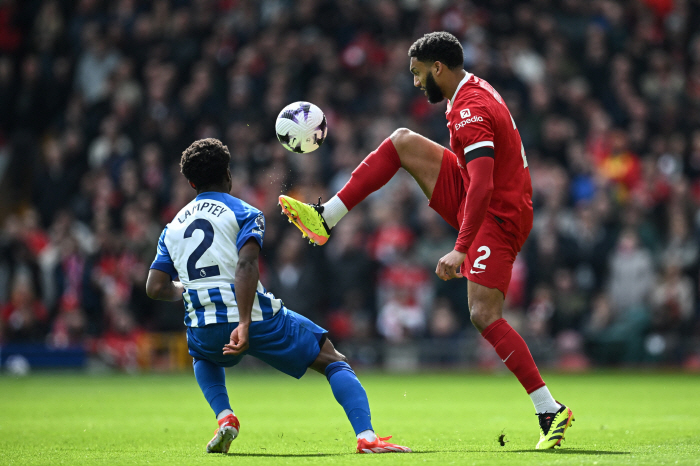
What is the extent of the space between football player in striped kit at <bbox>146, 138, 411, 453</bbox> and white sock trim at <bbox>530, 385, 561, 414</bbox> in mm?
942

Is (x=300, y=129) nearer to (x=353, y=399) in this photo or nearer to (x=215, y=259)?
(x=215, y=259)

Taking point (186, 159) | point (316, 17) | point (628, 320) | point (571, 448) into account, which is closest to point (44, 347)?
point (316, 17)

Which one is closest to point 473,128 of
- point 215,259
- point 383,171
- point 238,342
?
point 383,171

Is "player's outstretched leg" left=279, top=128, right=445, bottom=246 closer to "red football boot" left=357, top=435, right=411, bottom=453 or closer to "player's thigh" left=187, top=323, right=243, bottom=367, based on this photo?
"player's thigh" left=187, top=323, right=243, bottom=367

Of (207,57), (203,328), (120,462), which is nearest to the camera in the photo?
(120,462)

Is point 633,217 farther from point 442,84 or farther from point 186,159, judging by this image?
point 186,159

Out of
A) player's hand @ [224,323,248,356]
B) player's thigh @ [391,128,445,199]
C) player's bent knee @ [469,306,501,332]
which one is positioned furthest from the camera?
player's thigh @ [391,128,445,199]

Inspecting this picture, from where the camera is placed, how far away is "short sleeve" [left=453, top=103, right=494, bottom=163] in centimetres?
542

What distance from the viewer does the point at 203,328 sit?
17.3 feet

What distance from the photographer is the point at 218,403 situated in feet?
17.9

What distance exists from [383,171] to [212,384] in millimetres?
1702

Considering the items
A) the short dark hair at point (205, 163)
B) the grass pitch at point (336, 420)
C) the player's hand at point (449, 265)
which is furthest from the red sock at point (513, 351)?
the short dark hair at point (205, 163)

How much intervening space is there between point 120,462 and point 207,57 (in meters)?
12.5

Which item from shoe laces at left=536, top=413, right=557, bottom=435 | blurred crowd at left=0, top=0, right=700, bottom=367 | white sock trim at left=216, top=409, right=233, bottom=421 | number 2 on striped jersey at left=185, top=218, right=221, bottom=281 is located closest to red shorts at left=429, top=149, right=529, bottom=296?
shoe laces at left=536, top=413, right=557, bottom=435
